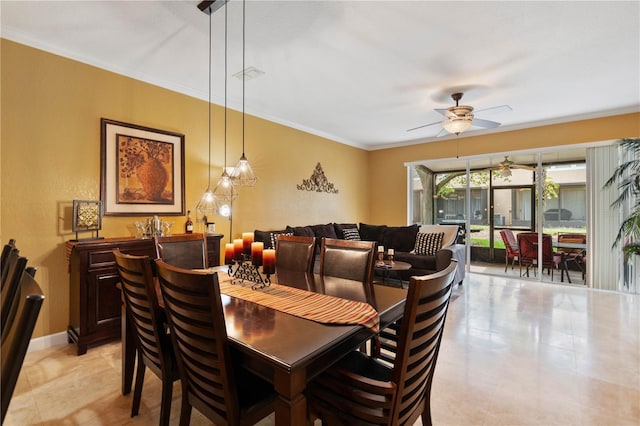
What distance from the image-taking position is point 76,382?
2.21 metres

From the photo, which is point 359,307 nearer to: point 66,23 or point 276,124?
point 66,23

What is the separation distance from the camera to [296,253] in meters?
2.57

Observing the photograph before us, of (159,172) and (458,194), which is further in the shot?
(458,194)

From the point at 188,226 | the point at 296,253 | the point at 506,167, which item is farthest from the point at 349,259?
the point at 506,167

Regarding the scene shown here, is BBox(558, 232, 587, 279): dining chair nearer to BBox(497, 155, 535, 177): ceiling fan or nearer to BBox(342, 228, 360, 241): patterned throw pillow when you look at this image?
BBox(497, 155, 535, 177): ceiling fan

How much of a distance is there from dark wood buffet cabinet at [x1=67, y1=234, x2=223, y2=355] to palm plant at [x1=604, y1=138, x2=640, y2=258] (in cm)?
596

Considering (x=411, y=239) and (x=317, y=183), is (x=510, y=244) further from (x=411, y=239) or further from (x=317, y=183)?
(x=317, y=183)

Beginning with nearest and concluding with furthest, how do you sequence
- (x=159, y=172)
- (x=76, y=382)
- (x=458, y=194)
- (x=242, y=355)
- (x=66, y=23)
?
1. (x=242, y=355)
2. (x=76, y=382)
3. (x=66, y=23)
4. (x=159, y=172)
5. (x=458, y=194)

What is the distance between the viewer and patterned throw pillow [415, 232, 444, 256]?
4938 mm

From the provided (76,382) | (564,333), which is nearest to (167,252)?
(76,382)

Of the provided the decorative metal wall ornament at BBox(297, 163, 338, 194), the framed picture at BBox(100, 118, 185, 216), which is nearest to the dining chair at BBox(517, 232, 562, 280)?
the decorative metal wall ornament at BBox(297, 163, 338, 194)

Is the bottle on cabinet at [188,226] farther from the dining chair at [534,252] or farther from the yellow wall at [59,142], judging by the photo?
the dining chair at [534,252]

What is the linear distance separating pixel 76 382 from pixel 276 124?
3894 mm

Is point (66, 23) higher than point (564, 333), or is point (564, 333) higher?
point (66, 23)
